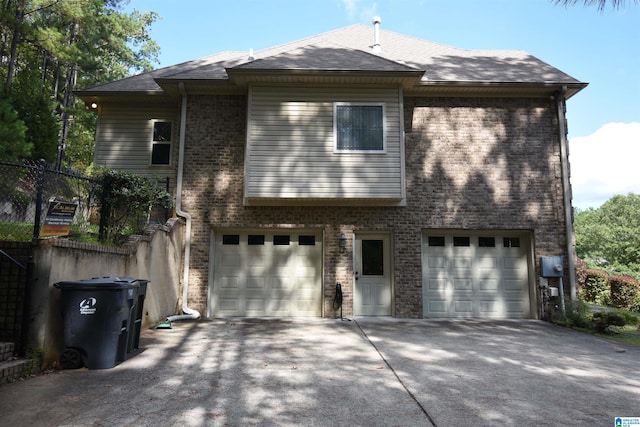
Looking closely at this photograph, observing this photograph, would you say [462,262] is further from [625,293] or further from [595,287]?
[625,293]

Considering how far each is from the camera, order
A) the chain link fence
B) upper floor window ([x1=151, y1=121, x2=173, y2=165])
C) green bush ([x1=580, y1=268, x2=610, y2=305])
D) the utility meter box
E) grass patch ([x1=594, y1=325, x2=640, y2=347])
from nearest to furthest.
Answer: the chain link fence → grass patch ([x1=594, y1=325, x2=640, y2=347]) → the utility meter box → upper floor window ([x1=151, y1=121, x2=173, y2=165]) → green bush ([x1=580, y1=268, x2=610, y2=305])

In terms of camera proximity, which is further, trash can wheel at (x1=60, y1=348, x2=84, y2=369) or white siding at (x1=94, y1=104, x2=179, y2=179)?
white siding at (x1=94, y1=104, x2=179, y2=179)

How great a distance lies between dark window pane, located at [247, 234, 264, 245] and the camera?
962 centimetres

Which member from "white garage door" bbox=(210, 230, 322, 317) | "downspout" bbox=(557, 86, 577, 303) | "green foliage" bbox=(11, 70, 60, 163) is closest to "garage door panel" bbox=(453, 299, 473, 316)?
"downspout" bbox=(557, 86, 577, 303)

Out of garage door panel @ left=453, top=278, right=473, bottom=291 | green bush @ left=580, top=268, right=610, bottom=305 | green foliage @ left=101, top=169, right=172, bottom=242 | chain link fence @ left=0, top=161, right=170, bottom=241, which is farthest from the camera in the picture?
green bush @ left=580, top=268, right=610, bottom=305

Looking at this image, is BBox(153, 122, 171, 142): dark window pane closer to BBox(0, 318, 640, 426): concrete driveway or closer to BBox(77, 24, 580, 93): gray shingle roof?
BBox(77, 24, 580, 93): gray shingle roof

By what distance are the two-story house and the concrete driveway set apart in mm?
2411

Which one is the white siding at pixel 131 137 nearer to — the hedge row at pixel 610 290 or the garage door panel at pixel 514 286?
the garage door panel at pixel 514 286

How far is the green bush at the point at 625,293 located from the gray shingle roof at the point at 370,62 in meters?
8.68

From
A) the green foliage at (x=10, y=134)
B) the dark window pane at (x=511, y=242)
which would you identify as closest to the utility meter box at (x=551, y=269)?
the dark window pane at (x=511, y=242)

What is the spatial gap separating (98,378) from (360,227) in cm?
636

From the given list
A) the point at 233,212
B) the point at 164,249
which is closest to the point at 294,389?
the point at 164,249

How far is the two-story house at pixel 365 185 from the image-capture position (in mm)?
9078

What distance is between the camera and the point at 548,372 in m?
4.99
